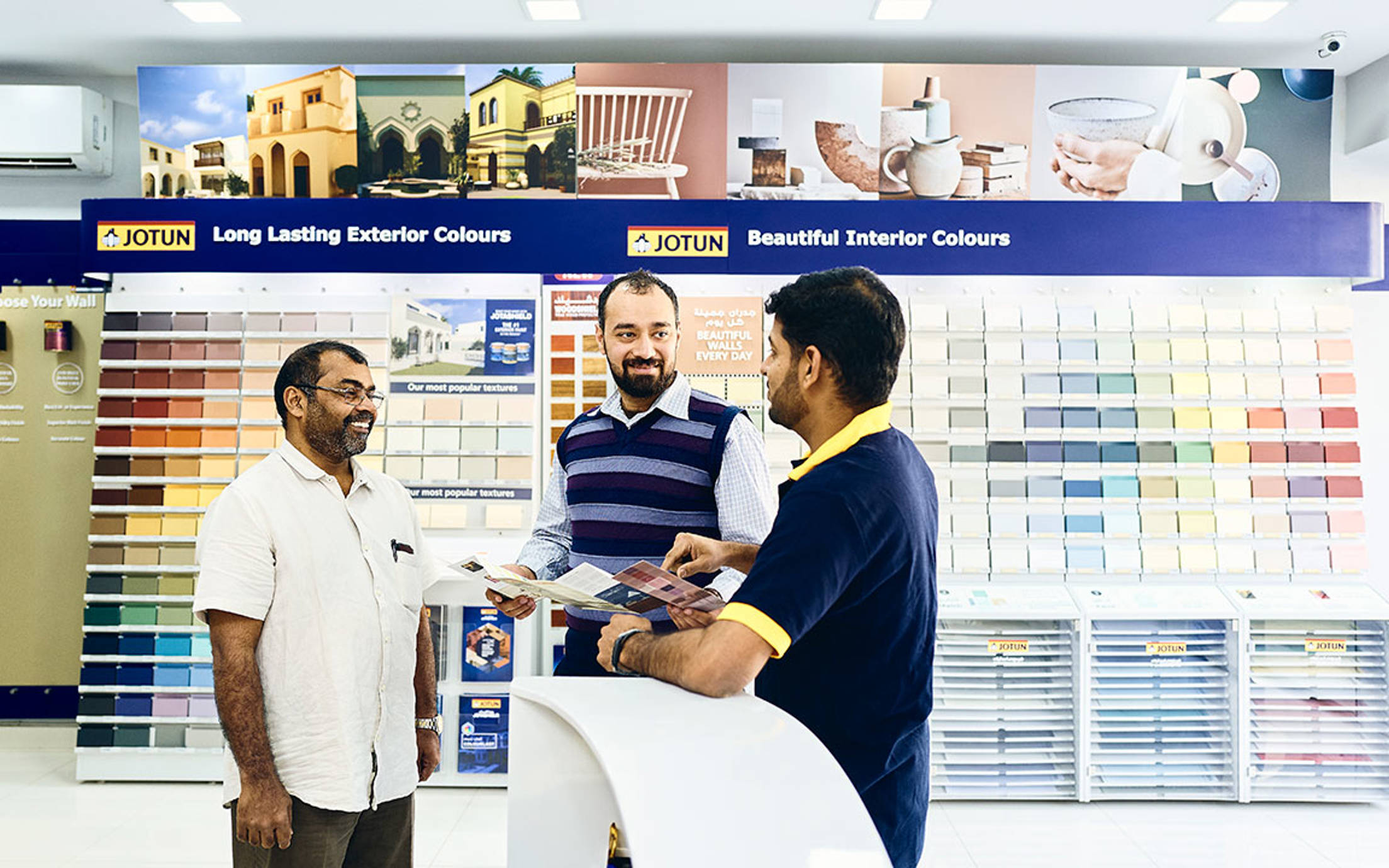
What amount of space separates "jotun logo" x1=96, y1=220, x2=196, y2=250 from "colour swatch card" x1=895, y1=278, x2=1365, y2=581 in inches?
154

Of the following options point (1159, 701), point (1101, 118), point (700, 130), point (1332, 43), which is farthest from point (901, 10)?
point (1159, 701)

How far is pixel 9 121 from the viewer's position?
5887 mm

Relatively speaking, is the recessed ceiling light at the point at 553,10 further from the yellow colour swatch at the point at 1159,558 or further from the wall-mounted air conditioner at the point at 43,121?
the yellow colour swatch at the point at 1159,558

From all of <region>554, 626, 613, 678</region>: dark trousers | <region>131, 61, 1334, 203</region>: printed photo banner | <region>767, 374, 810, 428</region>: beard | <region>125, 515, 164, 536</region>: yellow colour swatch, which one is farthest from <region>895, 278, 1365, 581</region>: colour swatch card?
<region>125, 515, 164, 536</region>: yellow colour swatch

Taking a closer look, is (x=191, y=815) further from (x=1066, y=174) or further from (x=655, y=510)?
(x=1066, y=174)

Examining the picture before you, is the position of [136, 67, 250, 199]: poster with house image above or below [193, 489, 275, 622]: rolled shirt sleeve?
above

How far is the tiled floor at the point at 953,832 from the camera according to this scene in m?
4.37

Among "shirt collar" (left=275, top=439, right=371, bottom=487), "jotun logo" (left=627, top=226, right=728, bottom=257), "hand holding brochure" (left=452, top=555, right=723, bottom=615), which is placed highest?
"jotun logo" (left=627, top=226, right=728, bottom=257)

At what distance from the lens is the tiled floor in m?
4.37

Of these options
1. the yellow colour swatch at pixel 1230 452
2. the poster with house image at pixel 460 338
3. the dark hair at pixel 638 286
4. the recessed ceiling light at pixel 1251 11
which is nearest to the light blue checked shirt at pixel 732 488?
the dark hair at pixel 638 286

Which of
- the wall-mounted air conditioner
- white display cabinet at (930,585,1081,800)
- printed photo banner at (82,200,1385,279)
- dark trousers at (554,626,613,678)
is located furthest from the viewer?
the wall-mounted air conditioner

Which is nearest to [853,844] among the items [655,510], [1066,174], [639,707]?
[639,707]

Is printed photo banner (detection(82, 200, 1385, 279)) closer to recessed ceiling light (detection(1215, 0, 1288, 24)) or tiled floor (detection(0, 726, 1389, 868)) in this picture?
recessed ceiling light (detection(1215, 0, 1288, 24))

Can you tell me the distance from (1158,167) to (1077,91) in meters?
0.62
